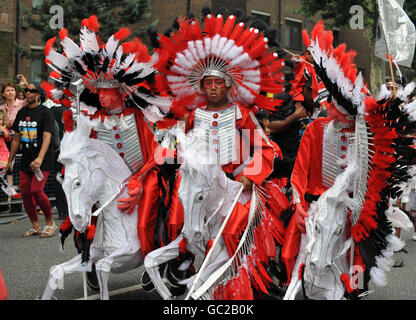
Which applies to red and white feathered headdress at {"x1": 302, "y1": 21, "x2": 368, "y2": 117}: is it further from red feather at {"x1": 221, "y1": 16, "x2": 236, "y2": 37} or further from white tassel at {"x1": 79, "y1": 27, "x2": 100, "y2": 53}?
white tassel at {"x1": 79, "y1": 27, "x2": 100, "y2": 53}

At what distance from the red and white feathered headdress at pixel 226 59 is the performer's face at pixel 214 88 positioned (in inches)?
1.7

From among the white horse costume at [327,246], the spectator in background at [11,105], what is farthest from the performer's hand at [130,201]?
the spectator in background at [11,105]

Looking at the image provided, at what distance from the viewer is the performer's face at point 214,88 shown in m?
4.27

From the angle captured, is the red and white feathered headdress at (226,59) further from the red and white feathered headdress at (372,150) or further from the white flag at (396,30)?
the white flag at (396,30)

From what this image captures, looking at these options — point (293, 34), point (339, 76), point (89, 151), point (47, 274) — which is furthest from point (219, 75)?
point (293, 34)

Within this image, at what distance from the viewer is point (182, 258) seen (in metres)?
4.21

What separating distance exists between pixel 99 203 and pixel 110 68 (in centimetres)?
110

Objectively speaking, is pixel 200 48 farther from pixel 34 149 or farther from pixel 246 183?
pixel 34 149

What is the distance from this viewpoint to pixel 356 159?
3625 millimetres

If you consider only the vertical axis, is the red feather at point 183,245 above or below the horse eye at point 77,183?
below

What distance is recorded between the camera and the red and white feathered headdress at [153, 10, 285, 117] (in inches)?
166

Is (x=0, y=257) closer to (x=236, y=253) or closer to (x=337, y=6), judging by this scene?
(x=236, y=253)

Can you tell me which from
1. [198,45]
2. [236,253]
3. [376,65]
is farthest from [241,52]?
[376,65]

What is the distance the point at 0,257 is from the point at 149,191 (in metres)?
3.14
